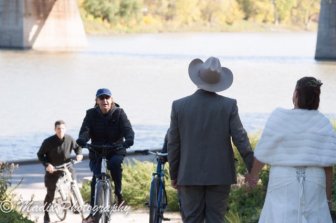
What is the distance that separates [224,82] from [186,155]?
2.01 feet

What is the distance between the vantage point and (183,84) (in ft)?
157

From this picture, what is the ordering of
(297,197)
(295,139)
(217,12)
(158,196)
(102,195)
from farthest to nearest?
(217,12) → (102,195) → (158,196) → (295,139) → (297,197)

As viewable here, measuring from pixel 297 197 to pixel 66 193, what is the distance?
5927mm

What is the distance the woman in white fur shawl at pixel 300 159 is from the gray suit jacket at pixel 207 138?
1.23 metres

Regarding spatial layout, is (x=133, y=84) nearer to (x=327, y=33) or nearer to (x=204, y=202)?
(x=327, y=33)

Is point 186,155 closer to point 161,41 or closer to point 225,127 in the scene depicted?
point 225,127

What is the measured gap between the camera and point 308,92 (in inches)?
243

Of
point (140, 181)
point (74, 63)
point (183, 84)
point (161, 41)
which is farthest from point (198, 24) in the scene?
point (140, 181)

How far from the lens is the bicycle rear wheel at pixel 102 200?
33.0 ft

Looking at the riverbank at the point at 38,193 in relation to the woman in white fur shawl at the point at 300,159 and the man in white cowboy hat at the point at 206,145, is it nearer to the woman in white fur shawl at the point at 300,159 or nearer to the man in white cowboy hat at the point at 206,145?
the man in white cowboy hat at the point at 206,145

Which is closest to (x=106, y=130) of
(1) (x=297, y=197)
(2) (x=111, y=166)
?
(2) (x=111, y=166)

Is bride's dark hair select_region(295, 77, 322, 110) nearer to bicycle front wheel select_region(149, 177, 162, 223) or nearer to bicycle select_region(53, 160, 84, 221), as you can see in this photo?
bicycle front wheel select_region(149, 177, 162, 223)

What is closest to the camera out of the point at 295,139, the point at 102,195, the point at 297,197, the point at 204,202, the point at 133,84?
the point at 297,197

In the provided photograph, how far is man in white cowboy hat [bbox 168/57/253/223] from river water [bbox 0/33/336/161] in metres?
15.8
